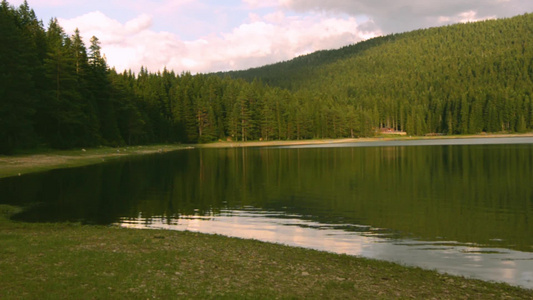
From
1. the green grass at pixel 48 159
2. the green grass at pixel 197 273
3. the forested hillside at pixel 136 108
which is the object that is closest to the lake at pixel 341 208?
the green grass at pixel 197 273

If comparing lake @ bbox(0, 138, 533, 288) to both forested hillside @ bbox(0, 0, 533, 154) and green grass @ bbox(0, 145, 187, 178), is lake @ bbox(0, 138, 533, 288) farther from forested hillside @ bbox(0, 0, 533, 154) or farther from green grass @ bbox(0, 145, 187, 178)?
forested hillside @ bbox(0, 0, 533, 154)

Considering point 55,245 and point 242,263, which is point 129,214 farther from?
point 242,263

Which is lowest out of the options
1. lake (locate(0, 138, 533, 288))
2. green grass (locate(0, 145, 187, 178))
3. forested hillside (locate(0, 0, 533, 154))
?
lake (locate(0, 138, 533, 288))

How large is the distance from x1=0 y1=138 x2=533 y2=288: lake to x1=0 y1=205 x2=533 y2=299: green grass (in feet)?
8.54

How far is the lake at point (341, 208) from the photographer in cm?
1571

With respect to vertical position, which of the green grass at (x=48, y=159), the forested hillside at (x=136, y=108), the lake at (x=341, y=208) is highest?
the forested hillside at (x=136, y=108)

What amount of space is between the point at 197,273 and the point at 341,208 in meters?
15.7

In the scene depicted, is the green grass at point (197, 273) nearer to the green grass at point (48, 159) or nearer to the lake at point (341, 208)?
Result: the lake at point (341, 208)

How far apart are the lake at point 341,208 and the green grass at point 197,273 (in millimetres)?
2603

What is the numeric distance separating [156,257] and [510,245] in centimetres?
1364

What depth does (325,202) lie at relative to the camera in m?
27.4

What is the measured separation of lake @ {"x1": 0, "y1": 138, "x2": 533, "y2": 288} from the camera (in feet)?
51.5

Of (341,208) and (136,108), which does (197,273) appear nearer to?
(341,208)

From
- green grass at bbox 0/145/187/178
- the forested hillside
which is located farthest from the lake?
the forested hillside
